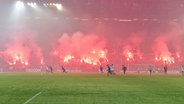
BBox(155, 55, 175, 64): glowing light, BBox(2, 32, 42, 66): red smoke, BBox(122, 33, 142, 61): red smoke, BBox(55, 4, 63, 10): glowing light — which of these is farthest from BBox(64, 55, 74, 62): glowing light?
BBox(155, 55, 175, 64): glowing light

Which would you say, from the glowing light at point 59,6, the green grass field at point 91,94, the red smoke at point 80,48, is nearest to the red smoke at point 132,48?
the red smoke at point 80,48

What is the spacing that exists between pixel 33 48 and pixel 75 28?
9.64m

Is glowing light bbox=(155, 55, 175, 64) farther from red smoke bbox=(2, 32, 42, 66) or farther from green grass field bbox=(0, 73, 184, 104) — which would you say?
green grass field bbox=(0, 73, 184, 104)

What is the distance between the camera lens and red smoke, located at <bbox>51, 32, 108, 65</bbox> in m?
84.6

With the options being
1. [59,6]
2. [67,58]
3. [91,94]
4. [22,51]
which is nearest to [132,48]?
[67,58]

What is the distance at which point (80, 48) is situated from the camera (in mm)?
87250

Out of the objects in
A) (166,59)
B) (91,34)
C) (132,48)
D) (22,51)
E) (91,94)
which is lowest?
(91,94)

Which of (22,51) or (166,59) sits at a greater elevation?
(22,51)

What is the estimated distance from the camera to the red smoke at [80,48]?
84.6 meters

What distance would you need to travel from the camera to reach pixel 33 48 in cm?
8381

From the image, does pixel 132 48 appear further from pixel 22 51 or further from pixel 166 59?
pixel 22 51

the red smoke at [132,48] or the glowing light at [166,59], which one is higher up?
the red smoke at [132,48]

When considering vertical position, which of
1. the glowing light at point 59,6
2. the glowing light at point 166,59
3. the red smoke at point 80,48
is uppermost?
the glowing light at point 59,6

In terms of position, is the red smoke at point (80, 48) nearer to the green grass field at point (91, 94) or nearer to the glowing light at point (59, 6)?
the glowing light at point (59, 6)
